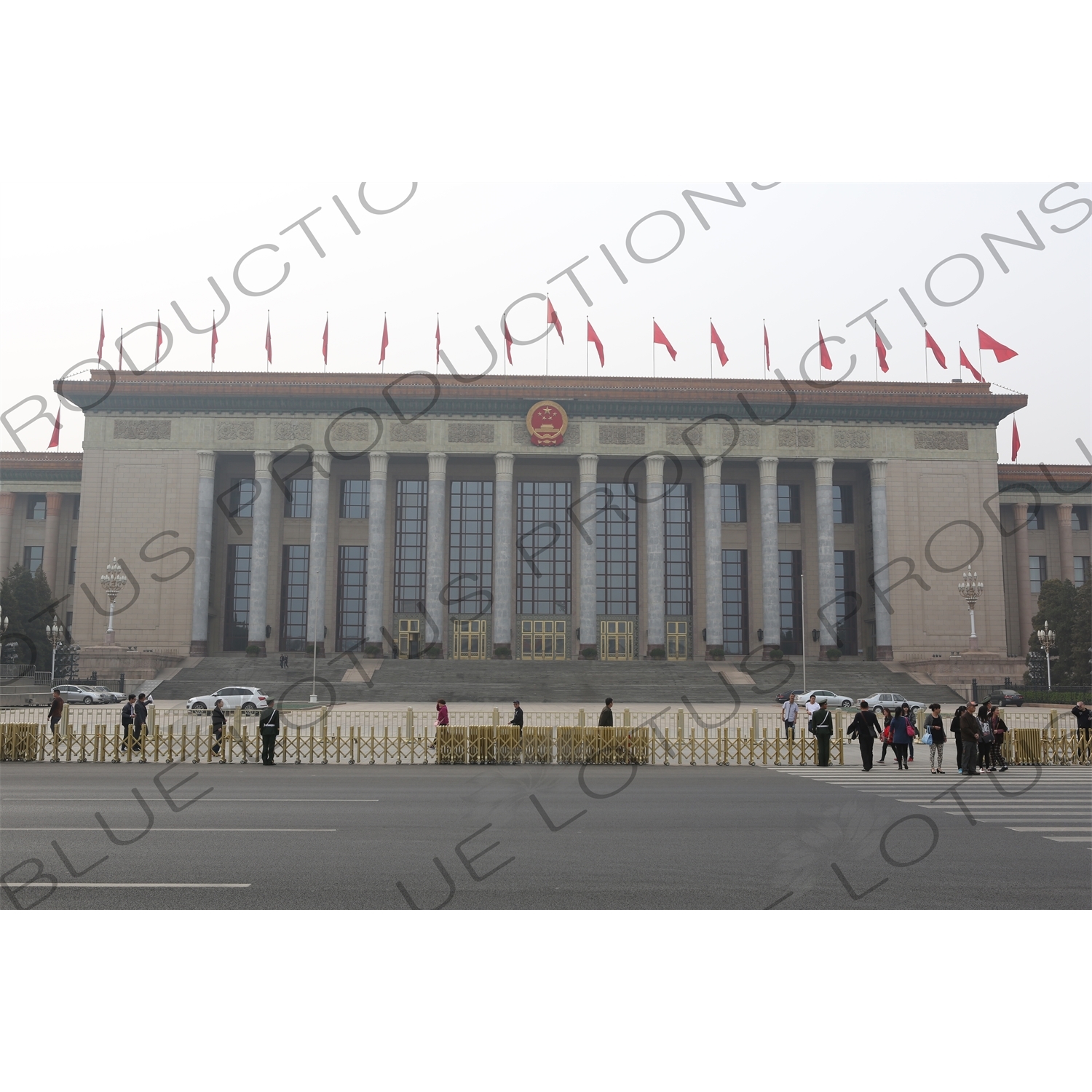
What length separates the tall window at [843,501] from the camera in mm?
60688

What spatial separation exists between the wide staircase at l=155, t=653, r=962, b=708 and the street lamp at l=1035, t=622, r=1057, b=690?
213 inches

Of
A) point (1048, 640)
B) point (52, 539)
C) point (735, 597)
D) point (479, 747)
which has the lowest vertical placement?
point (479, 747)

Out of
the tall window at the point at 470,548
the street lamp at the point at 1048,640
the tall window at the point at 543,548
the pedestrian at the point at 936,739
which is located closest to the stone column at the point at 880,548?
the street lamp at the point at 1048,640

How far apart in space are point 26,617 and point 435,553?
2233 cm

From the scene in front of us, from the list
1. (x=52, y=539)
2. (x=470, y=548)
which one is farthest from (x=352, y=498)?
(x=52, y=539)

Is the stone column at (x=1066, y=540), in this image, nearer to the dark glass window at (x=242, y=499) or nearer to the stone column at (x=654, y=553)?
the stone column at (x=654, y=553)

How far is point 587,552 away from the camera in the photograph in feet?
189

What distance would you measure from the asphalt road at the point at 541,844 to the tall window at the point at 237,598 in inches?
1582

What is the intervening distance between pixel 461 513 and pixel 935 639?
27.7m

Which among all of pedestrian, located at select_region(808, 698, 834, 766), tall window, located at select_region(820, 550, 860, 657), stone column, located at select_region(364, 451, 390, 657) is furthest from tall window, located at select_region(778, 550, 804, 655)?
pedestrian, located at select_region(808, 698, 834, 766)

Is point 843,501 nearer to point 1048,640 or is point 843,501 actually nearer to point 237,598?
point 1048,640

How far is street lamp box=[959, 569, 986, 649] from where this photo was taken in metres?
51.0

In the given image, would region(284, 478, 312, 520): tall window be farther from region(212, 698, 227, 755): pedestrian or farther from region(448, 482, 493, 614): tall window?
region(212, 698, 227, 755): pedestrian

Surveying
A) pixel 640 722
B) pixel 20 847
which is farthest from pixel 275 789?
pixel 640 722
